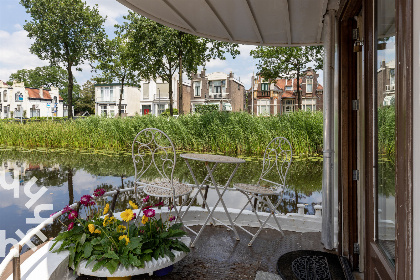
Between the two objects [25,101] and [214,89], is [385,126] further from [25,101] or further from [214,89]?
[25,101]

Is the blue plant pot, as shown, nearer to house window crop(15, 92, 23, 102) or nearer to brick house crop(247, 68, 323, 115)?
brick house crop(247, 68, 323, 115)

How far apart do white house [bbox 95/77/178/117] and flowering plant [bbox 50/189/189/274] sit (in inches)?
1410

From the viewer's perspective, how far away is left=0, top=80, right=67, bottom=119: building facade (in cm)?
4088

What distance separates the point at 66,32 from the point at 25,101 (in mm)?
28612

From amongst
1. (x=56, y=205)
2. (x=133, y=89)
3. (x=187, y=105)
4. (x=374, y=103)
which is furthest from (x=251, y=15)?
(x=133, y=89)

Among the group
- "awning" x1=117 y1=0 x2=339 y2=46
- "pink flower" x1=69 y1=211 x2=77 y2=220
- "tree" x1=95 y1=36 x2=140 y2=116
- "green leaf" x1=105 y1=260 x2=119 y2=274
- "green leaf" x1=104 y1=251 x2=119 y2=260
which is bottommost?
"green leaf" x1=105 y1=260 x2=119 y2=274

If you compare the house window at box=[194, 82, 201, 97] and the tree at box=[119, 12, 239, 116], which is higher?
the house window at box=[194, 82, 201, 97]

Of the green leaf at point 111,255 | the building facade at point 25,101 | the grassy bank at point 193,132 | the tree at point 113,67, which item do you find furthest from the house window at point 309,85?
the green leaf at point 111,255

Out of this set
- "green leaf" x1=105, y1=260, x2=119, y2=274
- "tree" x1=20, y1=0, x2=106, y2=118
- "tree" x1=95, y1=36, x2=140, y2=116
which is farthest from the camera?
"tree" x1=95, y1=36, x2=140, y2=116

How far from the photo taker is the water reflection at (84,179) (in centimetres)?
642

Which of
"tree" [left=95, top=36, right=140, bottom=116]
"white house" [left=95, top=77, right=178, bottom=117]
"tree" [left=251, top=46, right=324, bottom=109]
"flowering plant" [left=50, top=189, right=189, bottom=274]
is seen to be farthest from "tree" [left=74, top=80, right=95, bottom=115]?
"flowering plant" [left=50, top=189, right=189, bottom=274]

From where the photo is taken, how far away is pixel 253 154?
33.5 feet

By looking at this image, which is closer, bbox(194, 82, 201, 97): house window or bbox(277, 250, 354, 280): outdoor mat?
bbox(277, 250, 354, 280): outdoor mat

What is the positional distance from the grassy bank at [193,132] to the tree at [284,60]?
5.18 m
